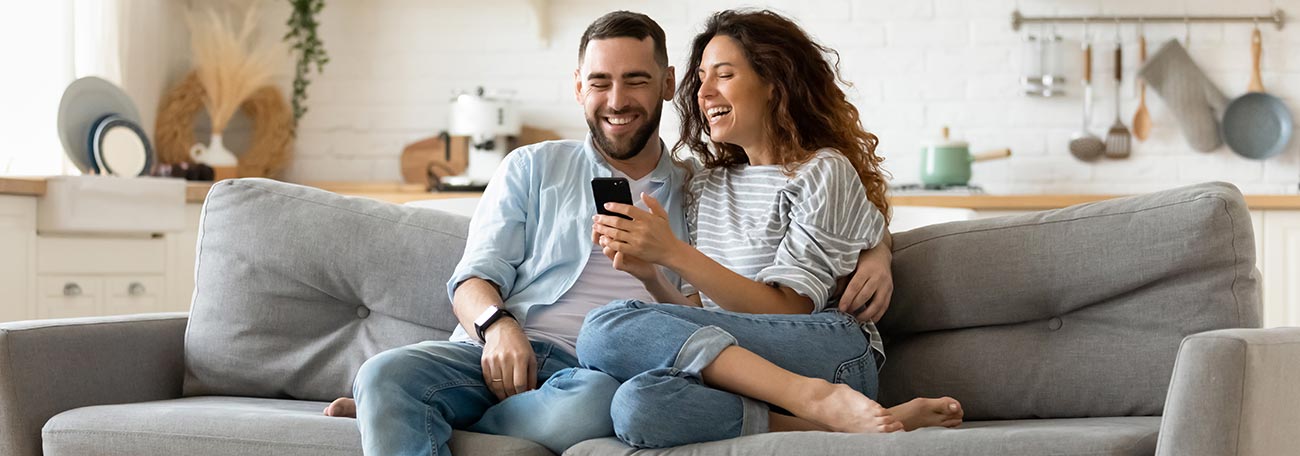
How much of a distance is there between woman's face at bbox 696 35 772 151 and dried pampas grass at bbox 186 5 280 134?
278 centimetres

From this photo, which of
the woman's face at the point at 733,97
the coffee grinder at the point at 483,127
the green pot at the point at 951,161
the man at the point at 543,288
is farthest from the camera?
the coffee grinder at the point at 483,127

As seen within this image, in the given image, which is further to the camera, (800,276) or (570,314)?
(570,314)

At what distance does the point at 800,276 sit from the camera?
6.32 ft

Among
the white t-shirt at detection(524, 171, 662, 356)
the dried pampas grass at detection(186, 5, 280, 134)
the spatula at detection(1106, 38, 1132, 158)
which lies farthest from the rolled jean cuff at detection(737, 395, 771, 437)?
the dried pampas grass at detection(186, 5, 280, 134)

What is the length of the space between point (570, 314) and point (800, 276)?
1.29 ft

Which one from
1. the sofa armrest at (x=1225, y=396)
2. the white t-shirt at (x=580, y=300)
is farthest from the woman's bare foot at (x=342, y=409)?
the sofa armrest at (x=1225, y=396)

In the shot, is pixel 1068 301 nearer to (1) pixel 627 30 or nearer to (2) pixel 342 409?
(1) pixel 627 30

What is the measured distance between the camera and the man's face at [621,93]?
2.21 metres

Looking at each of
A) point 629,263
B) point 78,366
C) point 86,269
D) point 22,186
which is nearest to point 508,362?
point 629,263

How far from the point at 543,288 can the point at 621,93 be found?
0.36 m

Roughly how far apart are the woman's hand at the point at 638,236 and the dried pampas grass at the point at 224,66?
2.97 meters

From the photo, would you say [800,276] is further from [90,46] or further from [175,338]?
[90,46]

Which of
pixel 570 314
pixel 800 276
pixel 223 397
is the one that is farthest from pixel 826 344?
pixel 223 397

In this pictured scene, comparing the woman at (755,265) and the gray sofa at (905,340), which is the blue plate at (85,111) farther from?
the woman at (755,265)
